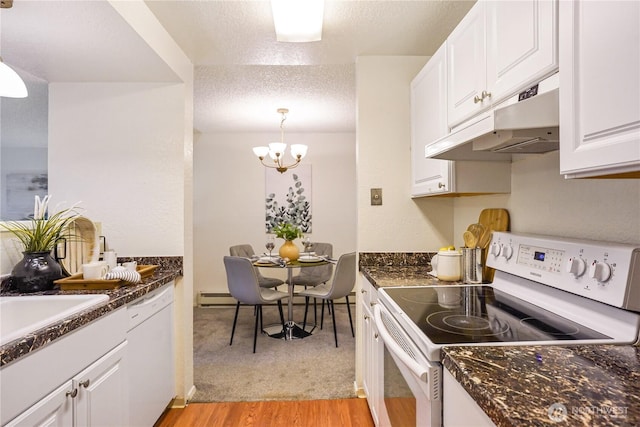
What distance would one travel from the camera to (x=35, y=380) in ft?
3.32

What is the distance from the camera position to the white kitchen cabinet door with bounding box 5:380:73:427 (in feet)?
3.20

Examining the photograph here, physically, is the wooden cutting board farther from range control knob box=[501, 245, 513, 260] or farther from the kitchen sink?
the kitchen sink

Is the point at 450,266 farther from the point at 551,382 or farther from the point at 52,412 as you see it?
the point at 52,412

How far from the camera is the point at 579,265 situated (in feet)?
3.54

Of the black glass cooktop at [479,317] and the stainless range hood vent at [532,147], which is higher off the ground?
the stainless range hood vent at [532,147]

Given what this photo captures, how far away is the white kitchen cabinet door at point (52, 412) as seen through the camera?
975mm

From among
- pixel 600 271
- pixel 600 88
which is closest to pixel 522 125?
pixel 600 88

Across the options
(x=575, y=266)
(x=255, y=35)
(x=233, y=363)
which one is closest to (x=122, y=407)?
(x=233, y=363)

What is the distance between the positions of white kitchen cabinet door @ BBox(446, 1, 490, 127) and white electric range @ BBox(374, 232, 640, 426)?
→ 58 cm

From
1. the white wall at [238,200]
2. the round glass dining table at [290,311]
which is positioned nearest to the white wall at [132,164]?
the round glass dining table at [290,311]

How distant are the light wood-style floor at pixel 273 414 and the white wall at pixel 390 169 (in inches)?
38.8

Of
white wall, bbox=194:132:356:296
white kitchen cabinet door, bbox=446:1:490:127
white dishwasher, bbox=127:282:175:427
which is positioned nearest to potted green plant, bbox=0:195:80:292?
white dishwasher, bbox=127:282:175:427

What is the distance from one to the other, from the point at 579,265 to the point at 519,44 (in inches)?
28.4

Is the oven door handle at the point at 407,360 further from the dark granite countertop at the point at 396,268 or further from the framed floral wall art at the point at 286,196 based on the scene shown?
the framed floral wall art at the point at 286,196
